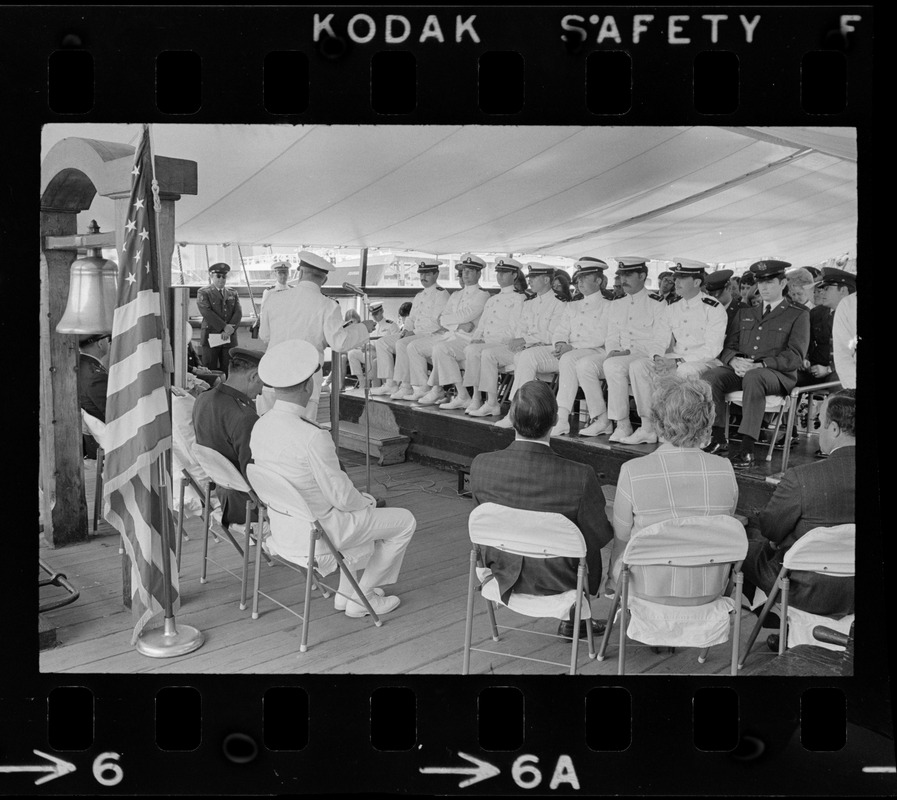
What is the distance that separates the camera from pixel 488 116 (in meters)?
2.89

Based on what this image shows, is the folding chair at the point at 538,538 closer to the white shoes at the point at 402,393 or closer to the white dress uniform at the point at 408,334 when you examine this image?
the white shoes at the point at 402,393

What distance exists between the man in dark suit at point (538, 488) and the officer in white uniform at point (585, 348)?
100 inches

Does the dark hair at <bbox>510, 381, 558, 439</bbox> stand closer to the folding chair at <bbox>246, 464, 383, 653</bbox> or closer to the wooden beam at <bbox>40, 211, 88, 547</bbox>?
the folding chair at <bbox>246, 464, 383, 653</bbox>

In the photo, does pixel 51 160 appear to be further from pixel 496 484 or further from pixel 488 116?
pixel 496 484

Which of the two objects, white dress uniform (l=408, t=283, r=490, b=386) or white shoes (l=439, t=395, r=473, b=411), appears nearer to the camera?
white shoes (l=439, t=395, r=473, b=411)

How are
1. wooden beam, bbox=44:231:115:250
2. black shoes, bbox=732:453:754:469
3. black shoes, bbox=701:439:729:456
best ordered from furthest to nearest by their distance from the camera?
black shoes, bbox=701:439:729:456
black shoes, bbox=732:453:754:469
wooden beam, bbox=44:231:115:250

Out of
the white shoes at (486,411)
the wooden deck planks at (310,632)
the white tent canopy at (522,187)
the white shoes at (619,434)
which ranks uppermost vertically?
the white tent canopy at (522,187)

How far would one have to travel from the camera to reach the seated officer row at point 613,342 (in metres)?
5.30

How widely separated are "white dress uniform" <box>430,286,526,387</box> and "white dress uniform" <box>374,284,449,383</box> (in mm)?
465

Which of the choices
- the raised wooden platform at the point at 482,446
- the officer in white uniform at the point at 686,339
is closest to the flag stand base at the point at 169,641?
the raised wooden platform at the point at 482,446

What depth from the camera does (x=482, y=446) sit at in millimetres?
6449

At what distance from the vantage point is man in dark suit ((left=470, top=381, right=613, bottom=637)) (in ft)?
10.6
